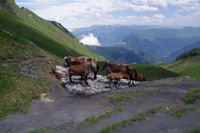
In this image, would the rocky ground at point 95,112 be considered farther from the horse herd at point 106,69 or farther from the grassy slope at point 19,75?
the horse herd at point 106,69

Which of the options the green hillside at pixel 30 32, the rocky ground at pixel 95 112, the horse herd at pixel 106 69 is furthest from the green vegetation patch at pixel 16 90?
the green hillside at pixel 30 32

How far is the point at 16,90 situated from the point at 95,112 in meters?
10.00

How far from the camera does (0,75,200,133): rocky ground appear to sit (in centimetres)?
1114

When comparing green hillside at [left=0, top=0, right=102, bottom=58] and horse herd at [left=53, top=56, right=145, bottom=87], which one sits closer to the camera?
horse herd at [left=53, top=56, right=145, bottom=87]

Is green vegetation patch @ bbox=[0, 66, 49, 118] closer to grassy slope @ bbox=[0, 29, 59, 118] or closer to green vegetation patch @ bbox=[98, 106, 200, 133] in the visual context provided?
grassy slope @ bbox=[0, 29, 59, 118]

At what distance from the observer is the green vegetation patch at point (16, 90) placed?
50.4ft

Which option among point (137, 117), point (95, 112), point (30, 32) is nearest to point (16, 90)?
point (95, 112)

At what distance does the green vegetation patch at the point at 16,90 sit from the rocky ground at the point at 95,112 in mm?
853

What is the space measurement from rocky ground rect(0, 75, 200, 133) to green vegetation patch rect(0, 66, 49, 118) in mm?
853

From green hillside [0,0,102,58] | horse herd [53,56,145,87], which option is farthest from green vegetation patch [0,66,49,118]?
green hillside [0,0,102,58]

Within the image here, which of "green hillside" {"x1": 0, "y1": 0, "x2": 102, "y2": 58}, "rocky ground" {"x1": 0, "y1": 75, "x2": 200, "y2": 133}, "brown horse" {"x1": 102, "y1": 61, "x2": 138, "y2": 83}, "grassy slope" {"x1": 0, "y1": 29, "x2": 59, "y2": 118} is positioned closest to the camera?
"rocky ground" {"x1": 0, "y1": 75, "x2": 200, "y2": 133}

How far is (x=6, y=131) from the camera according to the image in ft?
39.7

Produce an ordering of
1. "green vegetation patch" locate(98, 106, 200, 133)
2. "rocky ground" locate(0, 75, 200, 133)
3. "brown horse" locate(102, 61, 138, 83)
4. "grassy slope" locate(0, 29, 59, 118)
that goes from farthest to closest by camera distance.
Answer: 1. "brown horse" locate(102, 61, 138, 83)
2. "grassy slope" locate(0, 29, 59, 118)
3. "rocky ground" locate(0, 75, 200, 133)
4. "green vegetation patch" locate(98, 106, 200, 133)

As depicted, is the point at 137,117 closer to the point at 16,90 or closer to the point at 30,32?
→ the point at 16,90
